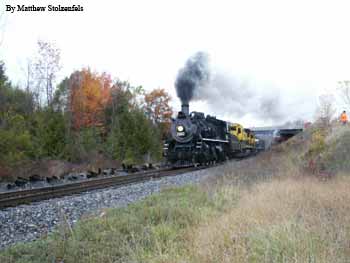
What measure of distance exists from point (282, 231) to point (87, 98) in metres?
35.2

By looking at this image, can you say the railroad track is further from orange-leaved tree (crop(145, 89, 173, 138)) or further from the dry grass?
orange-leaved tree (crop(145, 89, 173, 138))

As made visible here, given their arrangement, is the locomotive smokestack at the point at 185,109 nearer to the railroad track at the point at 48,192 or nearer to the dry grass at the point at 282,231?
the railroad track at the point at 48,192

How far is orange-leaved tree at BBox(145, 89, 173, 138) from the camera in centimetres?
4786

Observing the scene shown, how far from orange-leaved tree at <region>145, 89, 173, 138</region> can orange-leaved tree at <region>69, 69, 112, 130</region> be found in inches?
351

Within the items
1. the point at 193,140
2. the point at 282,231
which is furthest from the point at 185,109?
the point at 282,231

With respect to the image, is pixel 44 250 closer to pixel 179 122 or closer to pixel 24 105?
pixel 179 122

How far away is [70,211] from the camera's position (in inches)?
276

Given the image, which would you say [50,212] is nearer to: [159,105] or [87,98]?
[87,98]

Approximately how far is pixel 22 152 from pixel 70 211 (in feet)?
30.8

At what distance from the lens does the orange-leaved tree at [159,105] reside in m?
47.9

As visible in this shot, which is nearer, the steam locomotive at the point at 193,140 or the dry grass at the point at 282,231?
the dry grass at the point at 282,231

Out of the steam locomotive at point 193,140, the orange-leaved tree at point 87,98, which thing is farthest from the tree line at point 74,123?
the steam locomotive at point 193,140

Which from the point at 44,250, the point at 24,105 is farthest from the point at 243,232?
the point at 24,105

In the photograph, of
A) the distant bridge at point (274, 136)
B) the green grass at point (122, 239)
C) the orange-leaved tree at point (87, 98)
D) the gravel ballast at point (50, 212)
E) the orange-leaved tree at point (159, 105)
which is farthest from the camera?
the orange-leaved tree at point (159, 105)
